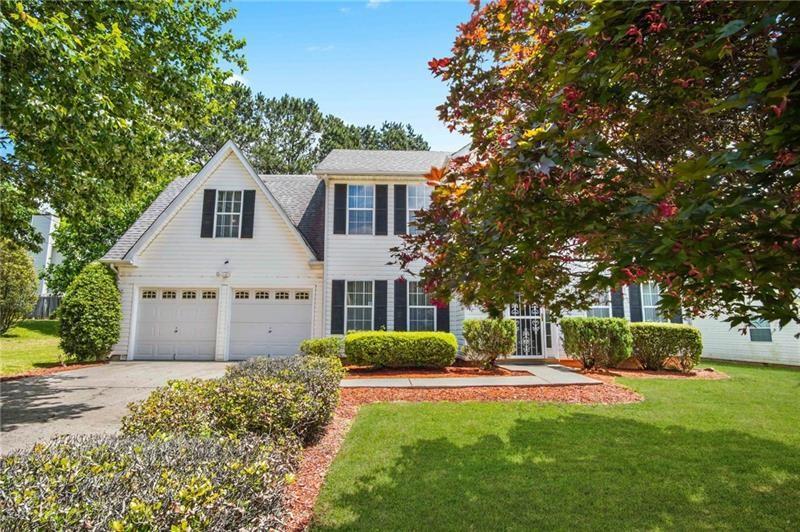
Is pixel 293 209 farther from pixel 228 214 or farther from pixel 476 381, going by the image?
pixel 476 381

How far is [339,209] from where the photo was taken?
556 inches

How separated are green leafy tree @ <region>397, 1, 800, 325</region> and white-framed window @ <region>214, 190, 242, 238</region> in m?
12.3

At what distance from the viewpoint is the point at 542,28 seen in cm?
345

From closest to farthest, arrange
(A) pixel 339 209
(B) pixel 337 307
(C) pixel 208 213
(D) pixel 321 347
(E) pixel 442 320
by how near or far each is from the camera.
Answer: (D) pixel 321 347 < (B) pixel 337 307 < (E) pixel 442 320 < (A) pixel 339 209 < (C) pixel 208 213

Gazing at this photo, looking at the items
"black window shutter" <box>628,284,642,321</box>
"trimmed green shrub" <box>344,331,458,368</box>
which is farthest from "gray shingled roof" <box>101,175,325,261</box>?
"black window shutter" <box>628,284,642,321</box>

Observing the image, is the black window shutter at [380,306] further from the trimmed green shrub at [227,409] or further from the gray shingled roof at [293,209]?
the trimmed green shrub at [227,409]

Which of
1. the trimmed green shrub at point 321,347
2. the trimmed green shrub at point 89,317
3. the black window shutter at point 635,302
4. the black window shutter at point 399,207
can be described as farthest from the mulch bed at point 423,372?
the trimmed green shrub at point 89,317

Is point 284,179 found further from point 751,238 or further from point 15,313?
point 751,238

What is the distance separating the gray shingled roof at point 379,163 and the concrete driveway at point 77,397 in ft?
24.7

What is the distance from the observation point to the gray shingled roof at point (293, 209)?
15.1 metres

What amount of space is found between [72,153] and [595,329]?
42.8 feet

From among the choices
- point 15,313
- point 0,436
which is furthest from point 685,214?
point 15,313

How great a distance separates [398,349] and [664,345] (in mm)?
7871

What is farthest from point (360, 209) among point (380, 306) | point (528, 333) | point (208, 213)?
point (528, 333)
